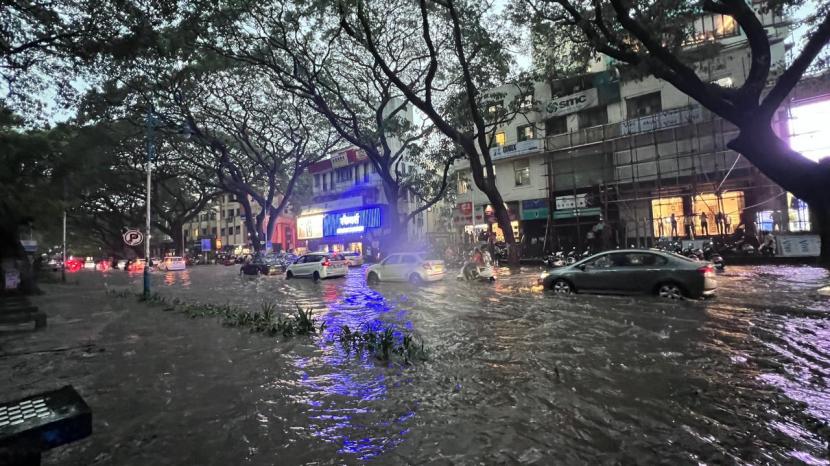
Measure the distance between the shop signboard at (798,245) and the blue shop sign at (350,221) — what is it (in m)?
31.4

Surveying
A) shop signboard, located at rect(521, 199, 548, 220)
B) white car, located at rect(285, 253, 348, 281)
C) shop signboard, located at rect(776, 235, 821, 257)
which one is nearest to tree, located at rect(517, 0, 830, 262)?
shop signboard, located at rect(776, 235, 821, 257)

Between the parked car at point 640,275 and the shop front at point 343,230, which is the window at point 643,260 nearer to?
the parked car at point 640,275

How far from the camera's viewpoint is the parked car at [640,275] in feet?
32.0

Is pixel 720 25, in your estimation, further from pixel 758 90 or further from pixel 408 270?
pixel 408 270

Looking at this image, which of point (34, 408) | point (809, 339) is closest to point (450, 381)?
point (34, 408)

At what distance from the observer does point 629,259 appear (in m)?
10.8

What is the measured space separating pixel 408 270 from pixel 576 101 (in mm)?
16413

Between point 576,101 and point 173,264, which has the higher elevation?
Result: point 576,101

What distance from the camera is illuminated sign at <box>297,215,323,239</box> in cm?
4898

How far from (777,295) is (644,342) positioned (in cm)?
660

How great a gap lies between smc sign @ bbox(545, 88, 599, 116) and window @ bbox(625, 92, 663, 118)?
190cm

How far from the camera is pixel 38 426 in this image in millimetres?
1408

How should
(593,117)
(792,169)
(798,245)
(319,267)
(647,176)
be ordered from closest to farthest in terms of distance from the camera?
(792,169), (798,245), (319,267), (647,176), (593,117)

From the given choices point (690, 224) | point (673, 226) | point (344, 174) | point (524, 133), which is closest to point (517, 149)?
point (524, 133)
